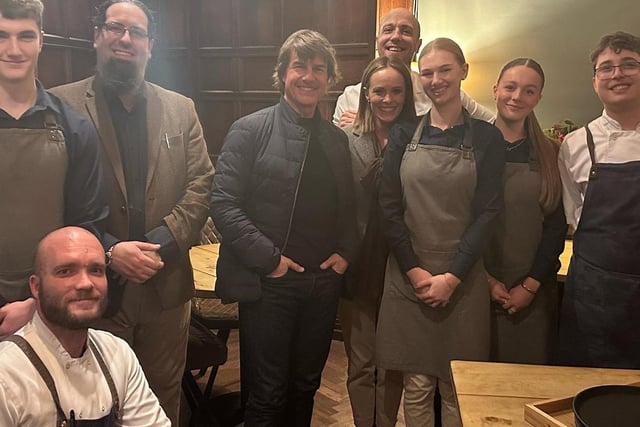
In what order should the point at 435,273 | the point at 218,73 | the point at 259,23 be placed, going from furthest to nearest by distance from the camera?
the point at 218,73, the point at 259,23, the point at 435,273

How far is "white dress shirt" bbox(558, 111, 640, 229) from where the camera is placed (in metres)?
1.96

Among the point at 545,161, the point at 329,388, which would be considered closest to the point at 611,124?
the point at 545,161

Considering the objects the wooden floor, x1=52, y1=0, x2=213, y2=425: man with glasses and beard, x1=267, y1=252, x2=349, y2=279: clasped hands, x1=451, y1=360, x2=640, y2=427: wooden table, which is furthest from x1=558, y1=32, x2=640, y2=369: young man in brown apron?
x1=52, y1=0, x2=213, y2=425: man with glasses and beard

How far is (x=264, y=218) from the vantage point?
79.7 inches

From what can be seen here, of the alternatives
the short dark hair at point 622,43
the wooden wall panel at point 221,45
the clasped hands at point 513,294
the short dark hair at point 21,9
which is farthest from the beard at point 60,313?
the wooden wall panel at point 221,45

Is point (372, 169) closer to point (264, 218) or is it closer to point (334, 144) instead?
point (334, 144)

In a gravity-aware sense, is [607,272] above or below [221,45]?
below

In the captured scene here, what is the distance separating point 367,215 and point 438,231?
1.01 ft

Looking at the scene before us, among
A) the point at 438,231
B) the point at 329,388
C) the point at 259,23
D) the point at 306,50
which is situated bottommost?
the point at 329,388

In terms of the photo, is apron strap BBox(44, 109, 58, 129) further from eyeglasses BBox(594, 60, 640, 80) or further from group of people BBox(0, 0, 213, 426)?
eyeglasses BBox(594, 60, 640, 80)

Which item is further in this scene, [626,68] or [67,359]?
[626,68]

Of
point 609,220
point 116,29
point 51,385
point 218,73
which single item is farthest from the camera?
point 218,73

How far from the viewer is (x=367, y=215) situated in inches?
88.6

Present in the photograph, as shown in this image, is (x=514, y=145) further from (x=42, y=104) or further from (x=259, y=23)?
(x=259, y=23)
